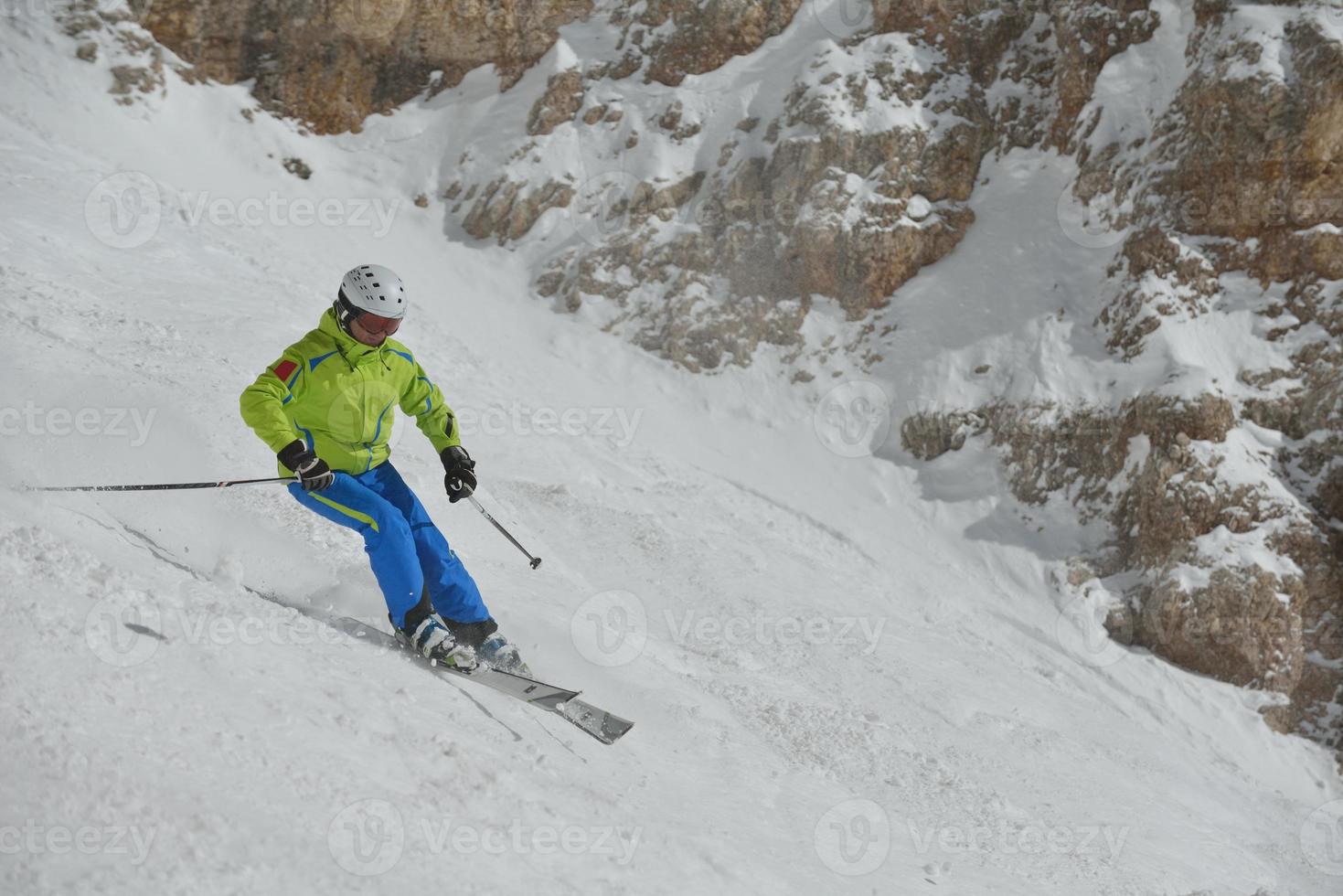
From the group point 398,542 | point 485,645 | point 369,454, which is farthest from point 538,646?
point 369,454

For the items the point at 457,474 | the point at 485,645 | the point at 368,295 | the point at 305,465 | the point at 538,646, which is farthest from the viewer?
the point at 538,646

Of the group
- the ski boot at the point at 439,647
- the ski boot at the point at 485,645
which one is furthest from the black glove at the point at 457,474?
the ski boot at the point at 439,647

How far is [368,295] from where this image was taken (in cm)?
535

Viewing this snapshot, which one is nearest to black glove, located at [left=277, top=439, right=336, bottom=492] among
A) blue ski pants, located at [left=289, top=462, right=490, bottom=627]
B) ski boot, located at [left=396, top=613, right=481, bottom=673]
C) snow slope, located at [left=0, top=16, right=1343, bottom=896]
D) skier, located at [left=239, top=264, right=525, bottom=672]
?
skier, located at [left=239, top=264, right=525, bottom=672]

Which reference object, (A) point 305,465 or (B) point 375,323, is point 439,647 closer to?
(A) point 305,465

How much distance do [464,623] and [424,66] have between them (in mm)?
22164

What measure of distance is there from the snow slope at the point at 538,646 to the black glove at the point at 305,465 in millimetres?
A: 739

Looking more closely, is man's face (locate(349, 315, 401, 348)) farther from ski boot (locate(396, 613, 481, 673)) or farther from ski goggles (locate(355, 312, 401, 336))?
ski boot (locate(396, 613, 481, 673))

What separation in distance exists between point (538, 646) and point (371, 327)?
8.79 ft

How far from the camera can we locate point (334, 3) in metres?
22.8

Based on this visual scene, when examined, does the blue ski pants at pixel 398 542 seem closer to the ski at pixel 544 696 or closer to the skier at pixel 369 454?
the skier at pixel 369 454

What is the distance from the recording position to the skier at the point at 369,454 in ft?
17.0

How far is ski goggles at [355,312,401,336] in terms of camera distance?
5.42 m

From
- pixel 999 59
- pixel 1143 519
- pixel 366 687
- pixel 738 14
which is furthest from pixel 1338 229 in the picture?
pixel 366 687
